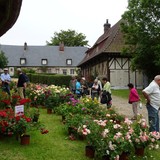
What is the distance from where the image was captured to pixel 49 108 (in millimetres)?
13023

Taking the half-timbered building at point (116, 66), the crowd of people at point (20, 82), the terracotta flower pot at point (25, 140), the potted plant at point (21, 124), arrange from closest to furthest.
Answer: the potted plant at point (21, 124) < the terracotta flower pot at point (25, 140) < the crowd of people at point (20, 82) < the half-timbered building at point (116, 66)

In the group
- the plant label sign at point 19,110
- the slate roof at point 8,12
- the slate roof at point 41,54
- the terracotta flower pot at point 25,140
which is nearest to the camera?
the slate roof at point 8,12

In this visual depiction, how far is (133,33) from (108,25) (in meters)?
21.5

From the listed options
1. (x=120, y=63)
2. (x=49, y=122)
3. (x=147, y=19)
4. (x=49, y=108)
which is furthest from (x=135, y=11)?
(x=49, y=122)

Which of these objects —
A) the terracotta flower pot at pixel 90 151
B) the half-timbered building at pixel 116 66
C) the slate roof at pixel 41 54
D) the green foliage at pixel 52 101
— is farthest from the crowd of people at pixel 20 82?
the slate roof at pixel 41 54

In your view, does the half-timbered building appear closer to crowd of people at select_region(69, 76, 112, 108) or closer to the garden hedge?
the garden hedge

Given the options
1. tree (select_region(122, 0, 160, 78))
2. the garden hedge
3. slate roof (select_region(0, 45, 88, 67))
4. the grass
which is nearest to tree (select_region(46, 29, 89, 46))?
slate roof (select_region(0, 45, 88, 67))

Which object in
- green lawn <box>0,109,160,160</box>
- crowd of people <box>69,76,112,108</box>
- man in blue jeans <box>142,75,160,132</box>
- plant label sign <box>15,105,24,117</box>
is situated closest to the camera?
green lawn <box>0,109,160,160</box>

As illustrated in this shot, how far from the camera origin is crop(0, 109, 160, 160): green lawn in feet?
22.1

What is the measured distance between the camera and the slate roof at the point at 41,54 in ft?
210

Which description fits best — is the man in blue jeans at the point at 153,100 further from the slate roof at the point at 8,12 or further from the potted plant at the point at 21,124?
the slate roof at the point at 8,12

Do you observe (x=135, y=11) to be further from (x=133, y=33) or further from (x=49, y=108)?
(x=49, y=108)

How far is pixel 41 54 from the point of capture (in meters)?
65.1

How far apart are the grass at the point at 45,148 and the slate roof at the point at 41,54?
184 feet
